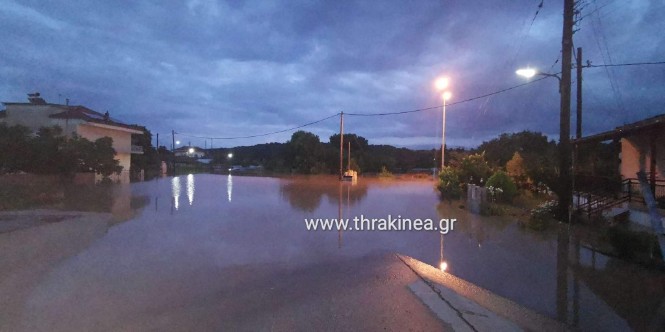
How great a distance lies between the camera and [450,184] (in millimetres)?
24375

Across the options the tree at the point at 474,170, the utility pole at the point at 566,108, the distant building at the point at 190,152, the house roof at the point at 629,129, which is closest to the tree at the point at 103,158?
the tree at the point at 474,170

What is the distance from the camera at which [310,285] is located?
7648 millimetres

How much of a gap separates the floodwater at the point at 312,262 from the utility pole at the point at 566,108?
4.60ft

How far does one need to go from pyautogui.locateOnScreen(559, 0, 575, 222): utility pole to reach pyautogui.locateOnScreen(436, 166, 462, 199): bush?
9.56 meters

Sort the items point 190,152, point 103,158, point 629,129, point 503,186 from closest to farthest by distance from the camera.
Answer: point 629,129
point 503,186
point 103,158
point 190,152

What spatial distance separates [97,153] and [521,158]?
84.1 ft

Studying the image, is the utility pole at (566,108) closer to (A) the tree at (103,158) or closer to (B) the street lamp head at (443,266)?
(B) the street lamp head at (443,266)

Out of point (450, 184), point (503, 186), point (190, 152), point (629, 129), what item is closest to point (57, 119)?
point (450, 184)

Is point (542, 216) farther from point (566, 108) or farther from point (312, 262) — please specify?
point (312, 262)

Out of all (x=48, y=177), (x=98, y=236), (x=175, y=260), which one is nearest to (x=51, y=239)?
(x=98, y=236)

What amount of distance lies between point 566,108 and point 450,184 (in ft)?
34.1

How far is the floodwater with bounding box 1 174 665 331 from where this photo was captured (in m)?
6.68

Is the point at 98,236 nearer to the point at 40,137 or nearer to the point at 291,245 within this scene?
the point at 291,245

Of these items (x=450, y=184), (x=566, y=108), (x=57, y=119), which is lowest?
(x=450, y=184)
